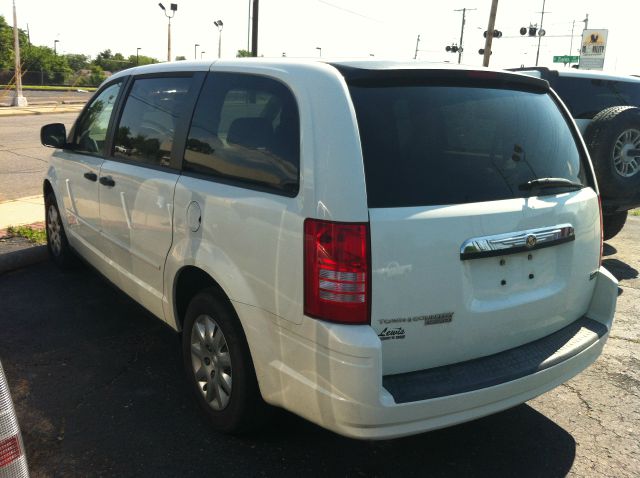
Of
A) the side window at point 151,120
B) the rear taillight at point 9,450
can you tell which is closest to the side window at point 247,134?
the side window at point 151,120

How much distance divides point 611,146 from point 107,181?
4945mm

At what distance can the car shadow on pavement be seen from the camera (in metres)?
2.83

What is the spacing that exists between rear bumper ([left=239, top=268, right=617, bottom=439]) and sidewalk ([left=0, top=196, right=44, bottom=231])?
5471 millimetres

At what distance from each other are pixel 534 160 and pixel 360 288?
122 centimetres

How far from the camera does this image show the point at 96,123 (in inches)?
179

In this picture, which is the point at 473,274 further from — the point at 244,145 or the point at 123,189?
the point at 123,189

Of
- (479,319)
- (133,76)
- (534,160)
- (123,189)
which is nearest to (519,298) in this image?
(479,319)

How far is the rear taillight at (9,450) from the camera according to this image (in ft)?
5.51

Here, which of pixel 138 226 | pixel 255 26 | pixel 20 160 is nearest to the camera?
pixel 138 226

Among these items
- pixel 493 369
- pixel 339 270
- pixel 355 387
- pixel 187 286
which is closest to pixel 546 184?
pixel 493 369

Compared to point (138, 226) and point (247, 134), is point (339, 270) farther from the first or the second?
point (138, 226)

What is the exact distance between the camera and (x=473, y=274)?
2518 millimetres

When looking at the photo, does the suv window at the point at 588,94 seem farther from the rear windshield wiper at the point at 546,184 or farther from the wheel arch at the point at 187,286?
the wheel arch at the point at 187,286

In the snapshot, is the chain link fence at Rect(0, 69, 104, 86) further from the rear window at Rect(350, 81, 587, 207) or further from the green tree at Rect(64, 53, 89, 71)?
the rear window at Rect(350, 81, 587, 207)
